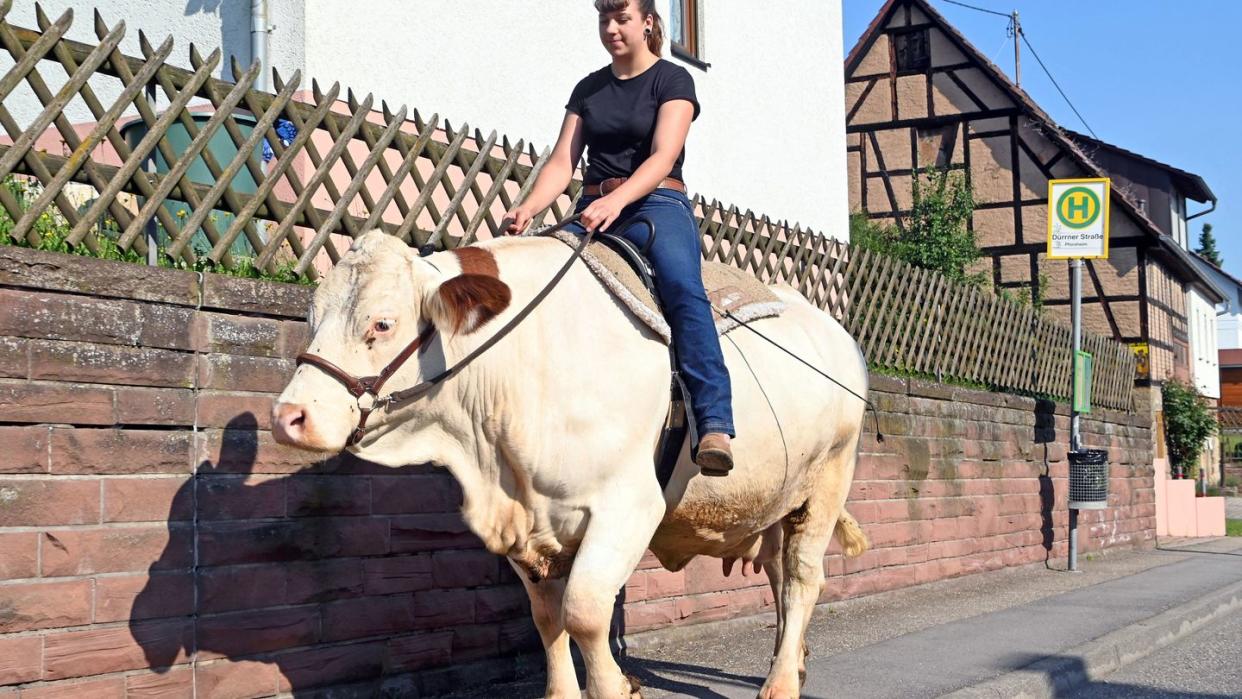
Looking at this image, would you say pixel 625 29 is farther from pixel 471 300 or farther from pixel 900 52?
pixel 900 52

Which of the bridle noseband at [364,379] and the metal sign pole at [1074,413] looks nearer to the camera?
the bridle noseband at [364,379]

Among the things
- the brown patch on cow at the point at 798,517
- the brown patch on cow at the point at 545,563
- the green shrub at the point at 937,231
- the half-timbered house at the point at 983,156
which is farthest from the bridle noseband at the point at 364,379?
the half-timbered house at the point at 983,156

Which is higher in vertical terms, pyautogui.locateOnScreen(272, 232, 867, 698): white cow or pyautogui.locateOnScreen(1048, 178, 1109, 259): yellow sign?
pyautogui.locateOnScreen(1048, 178, 1109, 259): yellow sign

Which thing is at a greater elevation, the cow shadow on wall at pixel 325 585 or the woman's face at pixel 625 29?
the woman's face at pixel 625 29

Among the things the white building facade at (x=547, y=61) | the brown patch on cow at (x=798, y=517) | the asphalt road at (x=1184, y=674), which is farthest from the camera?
the white building facade at (x=547, y=61)

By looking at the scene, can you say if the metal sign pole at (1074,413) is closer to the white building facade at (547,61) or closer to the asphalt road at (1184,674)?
the white building facade at (547,61)

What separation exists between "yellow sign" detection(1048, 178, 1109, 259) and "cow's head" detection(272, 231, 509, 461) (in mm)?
11672

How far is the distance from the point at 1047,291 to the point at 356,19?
24316 millimetres

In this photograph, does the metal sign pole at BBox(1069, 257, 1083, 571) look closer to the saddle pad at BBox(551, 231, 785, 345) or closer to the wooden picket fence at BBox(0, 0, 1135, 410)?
the wooden picket fence at BBox(0, 0, 1135, 410)

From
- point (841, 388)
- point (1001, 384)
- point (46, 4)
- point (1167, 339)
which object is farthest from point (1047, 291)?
point (841, 388)

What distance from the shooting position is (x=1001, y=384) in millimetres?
14258

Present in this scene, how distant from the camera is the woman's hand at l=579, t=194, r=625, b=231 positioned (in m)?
4.81

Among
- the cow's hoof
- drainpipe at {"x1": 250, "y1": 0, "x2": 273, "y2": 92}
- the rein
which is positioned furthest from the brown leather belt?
drainpipe at {"x1": 250, "y1": 0, "x2": 273, "y2": 92}

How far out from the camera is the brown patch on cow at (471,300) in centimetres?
422
